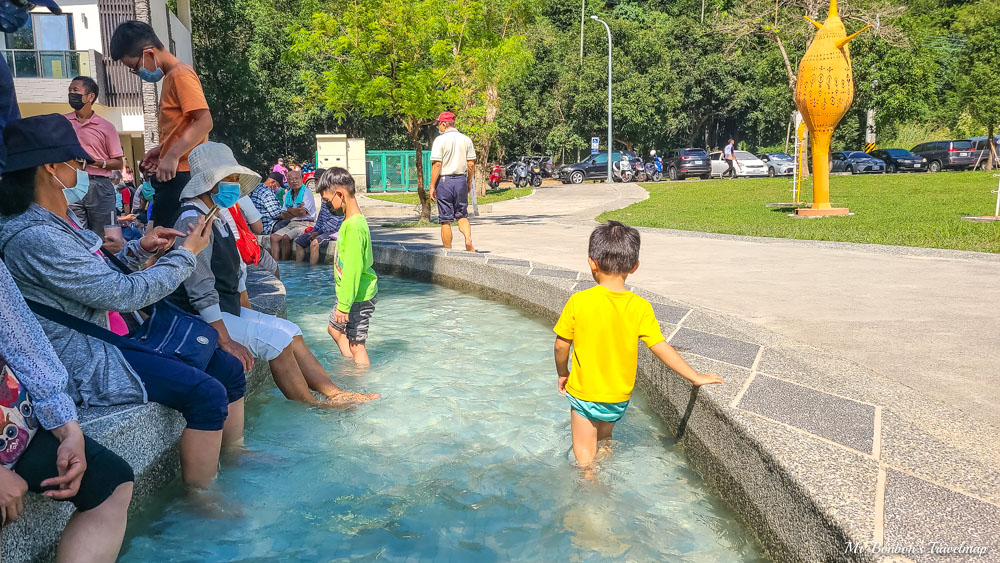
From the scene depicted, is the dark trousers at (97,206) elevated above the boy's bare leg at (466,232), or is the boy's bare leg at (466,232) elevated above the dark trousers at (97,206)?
the dark trousers at (97,206)

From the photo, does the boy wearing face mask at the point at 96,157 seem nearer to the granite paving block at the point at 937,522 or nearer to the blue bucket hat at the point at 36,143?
the blue bucket hat at the point at 36,143

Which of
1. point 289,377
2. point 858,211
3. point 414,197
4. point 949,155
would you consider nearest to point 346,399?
point 289,377

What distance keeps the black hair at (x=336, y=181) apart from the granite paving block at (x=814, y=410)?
3.12 metres

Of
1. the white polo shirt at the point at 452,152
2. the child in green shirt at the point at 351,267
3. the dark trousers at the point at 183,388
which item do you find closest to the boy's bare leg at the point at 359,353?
the child in green shirt at the point at 351,267

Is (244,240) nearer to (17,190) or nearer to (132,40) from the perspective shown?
(132,40)

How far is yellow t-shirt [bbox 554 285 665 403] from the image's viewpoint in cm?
353

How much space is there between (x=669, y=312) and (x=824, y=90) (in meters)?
13.0

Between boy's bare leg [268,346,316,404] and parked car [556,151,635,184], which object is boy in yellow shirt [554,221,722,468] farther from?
parked car [556,151,635,184]

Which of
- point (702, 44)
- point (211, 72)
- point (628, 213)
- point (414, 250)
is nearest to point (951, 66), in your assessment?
point (702, 44)

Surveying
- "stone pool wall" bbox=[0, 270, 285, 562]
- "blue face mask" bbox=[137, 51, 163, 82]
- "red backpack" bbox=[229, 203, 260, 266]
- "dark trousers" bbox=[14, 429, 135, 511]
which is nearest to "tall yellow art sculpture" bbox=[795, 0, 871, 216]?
"red backpack" bbox=[229, 203, 260, 266]

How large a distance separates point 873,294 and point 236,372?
5.57 m

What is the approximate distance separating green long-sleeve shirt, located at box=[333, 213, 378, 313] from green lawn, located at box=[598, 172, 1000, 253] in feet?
26.6

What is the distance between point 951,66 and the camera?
48312 millimetres

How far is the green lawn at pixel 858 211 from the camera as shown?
11.8 m
